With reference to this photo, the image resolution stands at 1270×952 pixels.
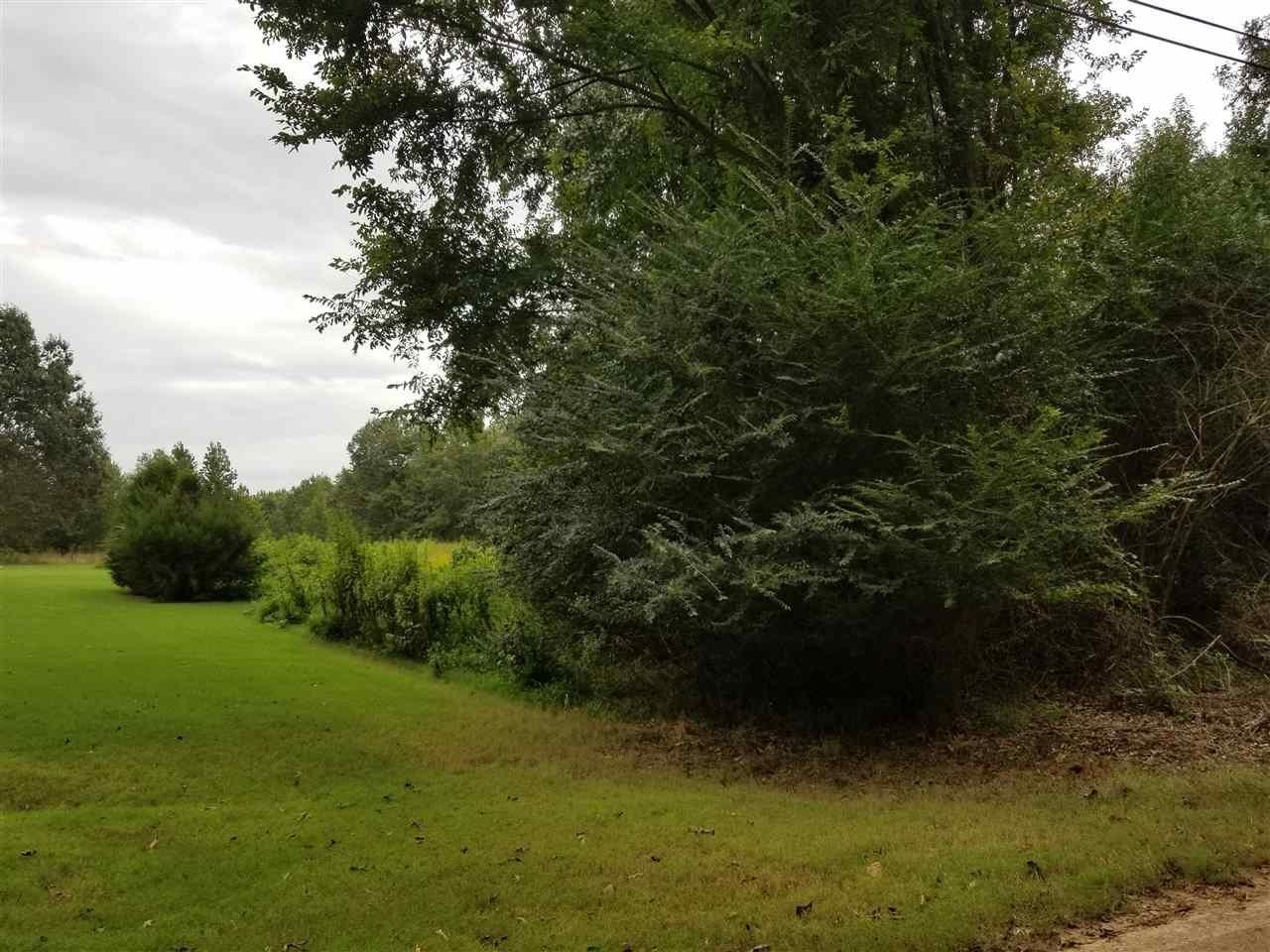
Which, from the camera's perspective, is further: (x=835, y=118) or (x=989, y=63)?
(x=989, y=63)

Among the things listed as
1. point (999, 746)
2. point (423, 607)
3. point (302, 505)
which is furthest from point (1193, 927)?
point (302, 505)

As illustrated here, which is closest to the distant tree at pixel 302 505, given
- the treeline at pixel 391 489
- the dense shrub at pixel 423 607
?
the treeline at pixel 391 489

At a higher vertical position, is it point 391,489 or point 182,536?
point 391,489

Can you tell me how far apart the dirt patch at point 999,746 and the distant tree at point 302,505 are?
54416 mm

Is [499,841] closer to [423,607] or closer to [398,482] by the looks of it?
[423,607]

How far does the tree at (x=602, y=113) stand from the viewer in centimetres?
1152

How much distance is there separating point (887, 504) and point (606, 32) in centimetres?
764

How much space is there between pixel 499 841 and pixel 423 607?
9.56 meters

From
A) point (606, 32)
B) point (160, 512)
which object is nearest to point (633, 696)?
point (606, 32)

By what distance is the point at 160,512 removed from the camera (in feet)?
75.3

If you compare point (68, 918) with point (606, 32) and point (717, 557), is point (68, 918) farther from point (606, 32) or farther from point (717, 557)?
point (606, 32)

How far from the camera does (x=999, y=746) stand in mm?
8703

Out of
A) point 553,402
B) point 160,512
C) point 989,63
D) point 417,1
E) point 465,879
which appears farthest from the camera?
point 160,512

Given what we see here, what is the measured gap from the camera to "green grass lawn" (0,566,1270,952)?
4.52 metres
